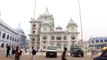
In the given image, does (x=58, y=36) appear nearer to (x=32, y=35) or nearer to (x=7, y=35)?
(x=32, y=35)

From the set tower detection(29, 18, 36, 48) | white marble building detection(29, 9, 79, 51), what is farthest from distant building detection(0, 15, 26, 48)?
white marble building detection(29, 9, 79, 51)

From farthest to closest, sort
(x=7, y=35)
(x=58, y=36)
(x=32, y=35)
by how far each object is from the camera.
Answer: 1. (x=32, y=35)
2. (x=58, y=36)
3. (x=7, y=35)

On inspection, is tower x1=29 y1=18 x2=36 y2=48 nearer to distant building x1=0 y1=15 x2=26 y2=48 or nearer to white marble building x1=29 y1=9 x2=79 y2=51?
white marble building x1=29 y1=9 x2=79 y2=51

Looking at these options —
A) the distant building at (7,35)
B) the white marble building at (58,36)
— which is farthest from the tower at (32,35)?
the distant building at (7,35)

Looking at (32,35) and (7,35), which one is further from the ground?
(32,35)

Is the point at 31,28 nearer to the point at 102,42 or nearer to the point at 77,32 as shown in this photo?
the point at 77,32

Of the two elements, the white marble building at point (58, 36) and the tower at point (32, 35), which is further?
the tower at point (32, 35)

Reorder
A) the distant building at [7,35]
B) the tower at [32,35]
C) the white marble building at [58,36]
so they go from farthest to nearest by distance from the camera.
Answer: the tower at [32,35] → the white marble building at [58,36] → the distant building at [7,35]

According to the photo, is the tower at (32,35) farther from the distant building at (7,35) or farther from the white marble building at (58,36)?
the distant building at (7,35)

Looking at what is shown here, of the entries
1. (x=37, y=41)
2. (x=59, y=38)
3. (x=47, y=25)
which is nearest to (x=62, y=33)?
(x=59, y=38)

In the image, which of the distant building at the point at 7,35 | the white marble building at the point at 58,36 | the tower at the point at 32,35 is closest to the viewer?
the distant building at the point at 7,35

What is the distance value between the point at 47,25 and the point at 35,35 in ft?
29.7

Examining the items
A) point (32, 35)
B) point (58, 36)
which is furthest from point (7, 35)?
point (58, 36)

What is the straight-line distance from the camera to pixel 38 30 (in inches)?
3558
